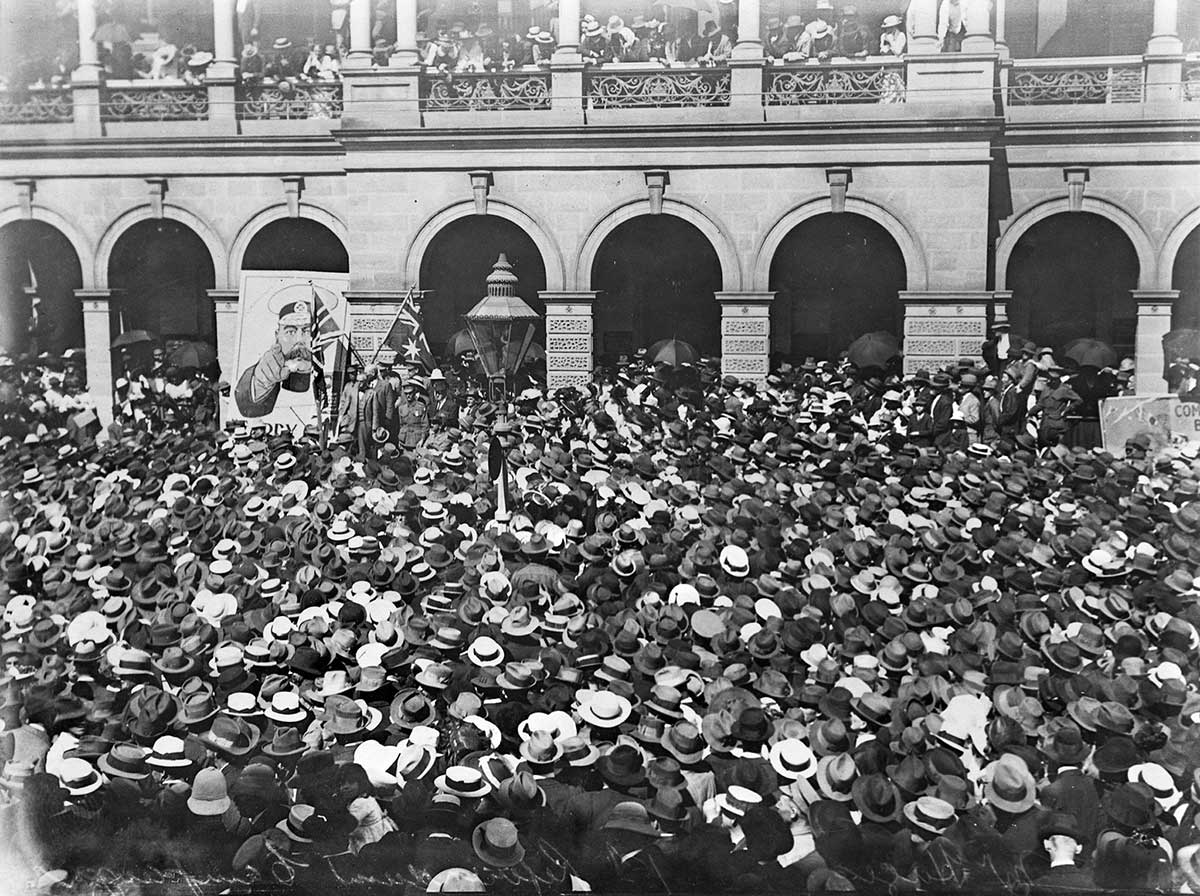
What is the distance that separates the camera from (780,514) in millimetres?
6707

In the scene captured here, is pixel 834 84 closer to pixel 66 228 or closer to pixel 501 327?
pixel 501 327

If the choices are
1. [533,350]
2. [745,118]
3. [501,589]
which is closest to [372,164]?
[533,350]

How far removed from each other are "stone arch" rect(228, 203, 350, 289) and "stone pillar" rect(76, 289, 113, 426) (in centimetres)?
82

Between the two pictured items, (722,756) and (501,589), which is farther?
(501,589)

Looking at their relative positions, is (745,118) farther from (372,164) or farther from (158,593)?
(158,593)

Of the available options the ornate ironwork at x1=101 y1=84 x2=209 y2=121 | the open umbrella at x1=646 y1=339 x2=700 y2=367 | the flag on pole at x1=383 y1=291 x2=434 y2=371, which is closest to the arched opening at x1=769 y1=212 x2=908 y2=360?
the open umbrella at x1=646 y1=339 x2=700 y2=367

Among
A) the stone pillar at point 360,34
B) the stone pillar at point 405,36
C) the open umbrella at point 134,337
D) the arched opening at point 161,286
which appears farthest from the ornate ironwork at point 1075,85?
the open umbrella at point 134,337

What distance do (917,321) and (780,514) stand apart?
1.57 meters

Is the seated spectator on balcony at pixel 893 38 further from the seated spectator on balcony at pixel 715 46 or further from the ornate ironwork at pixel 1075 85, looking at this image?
the seated spectator on balcony at pixel 715 46

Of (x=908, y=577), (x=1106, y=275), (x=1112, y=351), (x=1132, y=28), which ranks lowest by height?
(x=908, y=577)

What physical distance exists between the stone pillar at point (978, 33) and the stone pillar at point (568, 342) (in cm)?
283

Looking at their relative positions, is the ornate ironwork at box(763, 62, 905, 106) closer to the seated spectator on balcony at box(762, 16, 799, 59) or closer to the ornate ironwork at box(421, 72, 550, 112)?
the seated spectator on balcony at box(762, 16, 799, 59)

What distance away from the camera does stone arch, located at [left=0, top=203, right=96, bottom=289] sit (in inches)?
260

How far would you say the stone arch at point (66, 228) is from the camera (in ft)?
21.6
